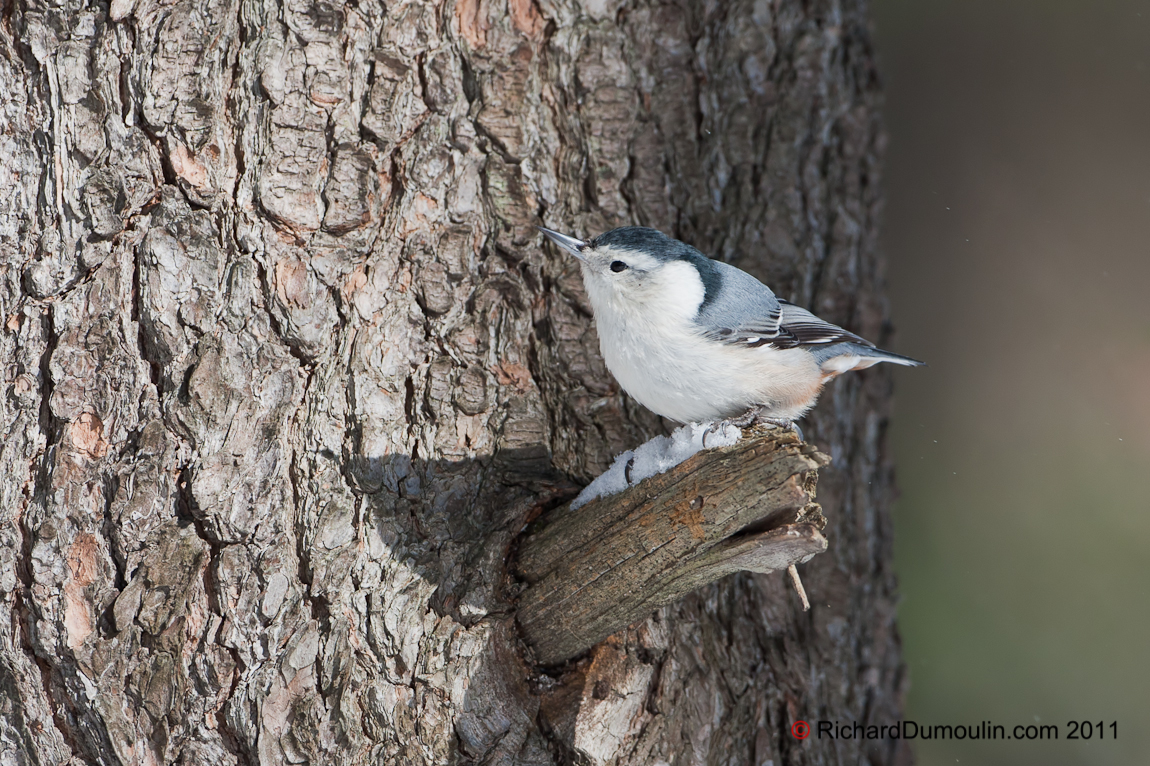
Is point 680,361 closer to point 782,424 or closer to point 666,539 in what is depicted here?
point 782,424

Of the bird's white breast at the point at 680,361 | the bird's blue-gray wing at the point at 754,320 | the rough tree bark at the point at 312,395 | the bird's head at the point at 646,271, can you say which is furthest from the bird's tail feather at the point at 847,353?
the rough tree bark at the point at 312,395

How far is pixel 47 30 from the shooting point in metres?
1.77

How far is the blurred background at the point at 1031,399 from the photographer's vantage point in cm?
303

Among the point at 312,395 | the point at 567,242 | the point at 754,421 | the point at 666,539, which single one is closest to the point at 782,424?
the point at 754,421

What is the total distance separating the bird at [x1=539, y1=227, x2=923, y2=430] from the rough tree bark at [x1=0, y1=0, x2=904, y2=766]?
0.74ft

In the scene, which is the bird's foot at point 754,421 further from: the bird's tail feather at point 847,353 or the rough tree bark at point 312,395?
the rough tree bark at point 312,395

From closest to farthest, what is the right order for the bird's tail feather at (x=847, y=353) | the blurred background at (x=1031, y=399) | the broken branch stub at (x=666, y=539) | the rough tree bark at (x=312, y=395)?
the broken branch stub at (x=666, y=539) → the rough tree bark at (x=312, y=395) → the bird's tail feather at (x=847, y=353) → the blurred background at (x=1031, y=399)

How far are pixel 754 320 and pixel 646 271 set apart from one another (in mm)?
276

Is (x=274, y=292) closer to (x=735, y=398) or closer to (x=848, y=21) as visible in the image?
(x=735, y=398)

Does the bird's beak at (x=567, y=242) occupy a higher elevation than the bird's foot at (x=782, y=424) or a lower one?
higher

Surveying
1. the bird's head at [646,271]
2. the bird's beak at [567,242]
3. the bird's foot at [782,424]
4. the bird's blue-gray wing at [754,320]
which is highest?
the bird's beak at [567,242]

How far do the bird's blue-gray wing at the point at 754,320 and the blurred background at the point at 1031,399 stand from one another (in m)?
1.54

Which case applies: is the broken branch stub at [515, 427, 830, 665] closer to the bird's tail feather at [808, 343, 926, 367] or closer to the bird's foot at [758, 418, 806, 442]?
the bird's foot at [758, 418, 806, 442]

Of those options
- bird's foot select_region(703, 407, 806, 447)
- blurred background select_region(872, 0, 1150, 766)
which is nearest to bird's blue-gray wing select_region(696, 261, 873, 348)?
bird's foot select_region(703, 407, 806, 447)
